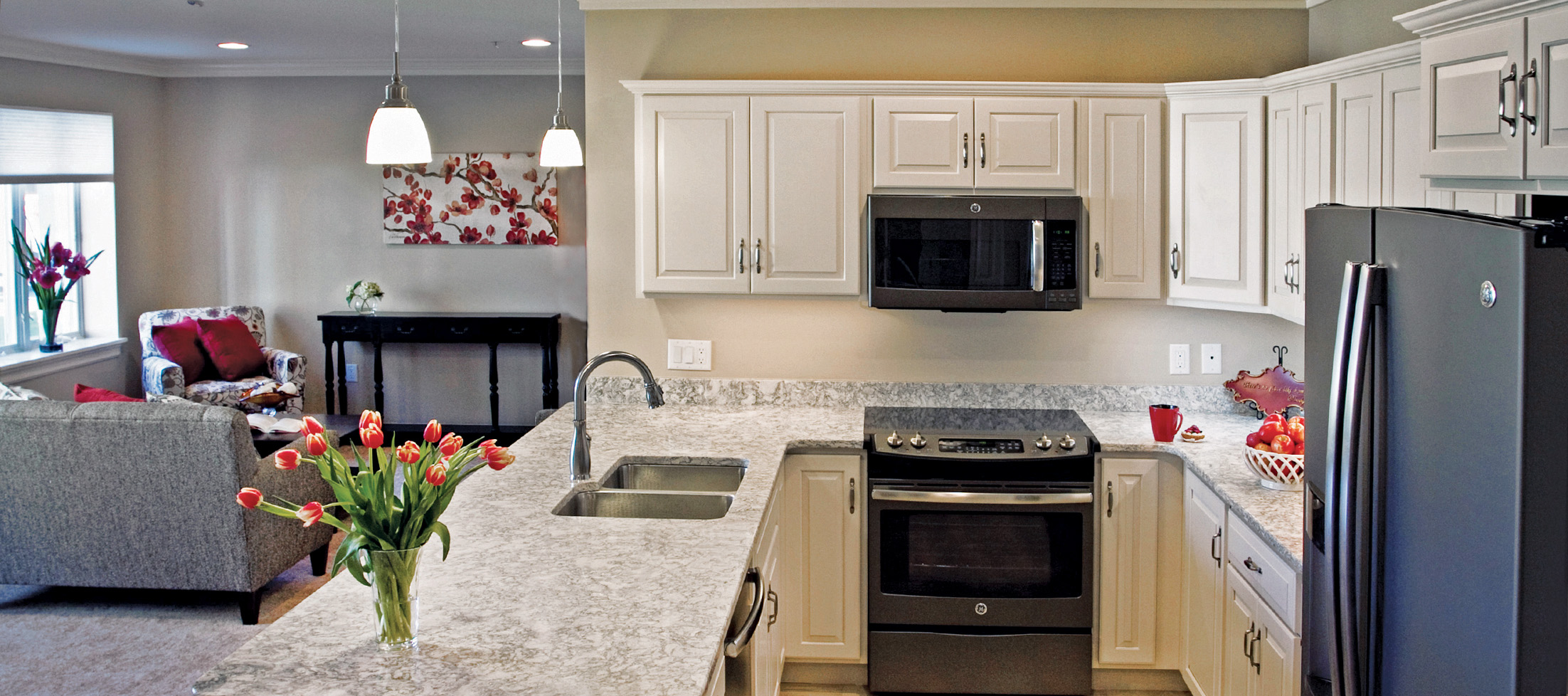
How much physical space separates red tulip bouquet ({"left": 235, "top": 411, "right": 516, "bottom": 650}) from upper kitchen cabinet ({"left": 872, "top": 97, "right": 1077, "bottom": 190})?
7.14 ft

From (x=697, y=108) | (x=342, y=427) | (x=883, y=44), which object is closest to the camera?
(x=697, y=108)

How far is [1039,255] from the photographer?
11.7ft

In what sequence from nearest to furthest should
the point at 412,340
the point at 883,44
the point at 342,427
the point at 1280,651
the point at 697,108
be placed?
the point at 1280,651
the point at 697,108
the point at 883,44
the point at 342,427
the point at 412,340

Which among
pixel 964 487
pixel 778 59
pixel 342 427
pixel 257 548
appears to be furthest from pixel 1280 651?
pixel 342 427

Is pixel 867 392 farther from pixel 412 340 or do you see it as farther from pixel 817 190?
pixel 412 340

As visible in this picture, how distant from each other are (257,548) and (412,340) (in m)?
3.17

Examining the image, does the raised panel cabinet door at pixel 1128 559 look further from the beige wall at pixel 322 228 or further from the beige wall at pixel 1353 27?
the beige wall at pixel 322 228

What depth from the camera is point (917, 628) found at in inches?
138

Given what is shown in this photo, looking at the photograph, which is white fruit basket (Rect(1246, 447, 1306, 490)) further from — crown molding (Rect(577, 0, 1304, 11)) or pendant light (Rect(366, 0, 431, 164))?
pendant light (Rect(366, 0, 431, 164))

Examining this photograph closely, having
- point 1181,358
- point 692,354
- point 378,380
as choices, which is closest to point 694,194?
point 692,354

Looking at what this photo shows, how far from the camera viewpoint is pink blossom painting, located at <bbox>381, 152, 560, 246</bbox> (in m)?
7.25

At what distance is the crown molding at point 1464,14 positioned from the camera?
6.12 ft

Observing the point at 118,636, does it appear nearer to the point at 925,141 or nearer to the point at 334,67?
the point at 925,141

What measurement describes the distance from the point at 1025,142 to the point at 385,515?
2.45 m
